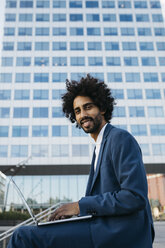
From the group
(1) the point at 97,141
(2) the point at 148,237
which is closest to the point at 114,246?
(2) the point at 148,237

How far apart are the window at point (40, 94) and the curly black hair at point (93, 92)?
31702 millimetres

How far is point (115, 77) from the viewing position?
35031 mm

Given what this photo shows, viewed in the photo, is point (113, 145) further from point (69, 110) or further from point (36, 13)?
point (36, 13)

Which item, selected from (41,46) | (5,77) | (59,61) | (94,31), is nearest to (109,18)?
(94,31)

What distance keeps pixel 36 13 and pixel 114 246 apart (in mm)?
41674

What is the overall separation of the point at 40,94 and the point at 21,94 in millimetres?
2547

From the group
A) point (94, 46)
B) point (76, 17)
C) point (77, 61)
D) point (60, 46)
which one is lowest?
point (77, 61)

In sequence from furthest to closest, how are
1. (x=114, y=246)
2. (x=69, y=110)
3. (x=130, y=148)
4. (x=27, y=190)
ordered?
1. (x=27, y=190)
2. (x=69, y=110)
3. (x=130, y=148)
4. (x=114, y=246)

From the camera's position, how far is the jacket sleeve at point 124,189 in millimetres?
1393

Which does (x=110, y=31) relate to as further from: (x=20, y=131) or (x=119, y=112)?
(x=20, y=131)

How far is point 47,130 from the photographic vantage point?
3173 centimetres

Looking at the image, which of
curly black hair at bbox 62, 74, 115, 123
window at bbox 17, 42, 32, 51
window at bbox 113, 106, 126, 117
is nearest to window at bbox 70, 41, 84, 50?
window at bbox 17, 42, 32, 51

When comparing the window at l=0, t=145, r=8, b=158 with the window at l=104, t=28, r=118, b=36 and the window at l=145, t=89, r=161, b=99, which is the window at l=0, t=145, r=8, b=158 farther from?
the window at l=104, t=28, r=118, b=36

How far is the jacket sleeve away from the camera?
1393mm
